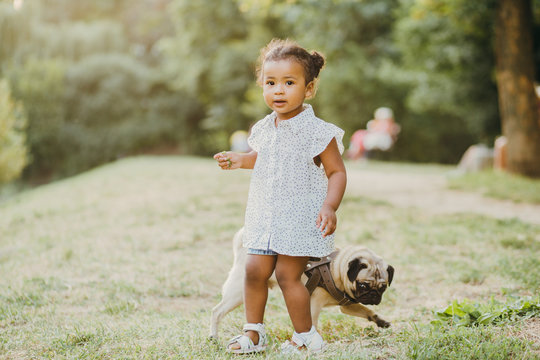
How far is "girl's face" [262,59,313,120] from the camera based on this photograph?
262cm

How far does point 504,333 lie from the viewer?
8.38ft

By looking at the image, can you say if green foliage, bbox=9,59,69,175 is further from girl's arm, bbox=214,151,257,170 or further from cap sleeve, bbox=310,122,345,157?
cap sleeve, bbox=310,122,345,157

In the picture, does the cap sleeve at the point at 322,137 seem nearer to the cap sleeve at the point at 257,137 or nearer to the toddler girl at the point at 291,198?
the toddler girl at the point at 291,198

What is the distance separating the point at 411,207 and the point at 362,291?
5.21 m

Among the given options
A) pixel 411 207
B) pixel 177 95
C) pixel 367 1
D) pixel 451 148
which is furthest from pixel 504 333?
pixel 177 95

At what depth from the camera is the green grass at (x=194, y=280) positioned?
2664 millimetres

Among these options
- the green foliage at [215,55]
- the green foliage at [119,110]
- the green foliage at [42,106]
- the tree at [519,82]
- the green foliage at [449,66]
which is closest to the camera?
the tree at [519,82]

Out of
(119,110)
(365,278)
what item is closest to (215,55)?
(119,110)

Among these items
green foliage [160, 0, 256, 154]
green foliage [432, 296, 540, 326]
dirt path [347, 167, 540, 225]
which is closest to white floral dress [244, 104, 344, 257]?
green foliage [432, 296, 540, 326]

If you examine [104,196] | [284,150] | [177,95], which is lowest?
[104,196]

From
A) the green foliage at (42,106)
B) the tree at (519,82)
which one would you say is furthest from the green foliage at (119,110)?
the tree at (519,82)

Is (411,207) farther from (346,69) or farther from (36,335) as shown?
(346,69)

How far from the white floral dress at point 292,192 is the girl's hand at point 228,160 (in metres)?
0.17

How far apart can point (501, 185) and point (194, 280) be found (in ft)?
22.3
